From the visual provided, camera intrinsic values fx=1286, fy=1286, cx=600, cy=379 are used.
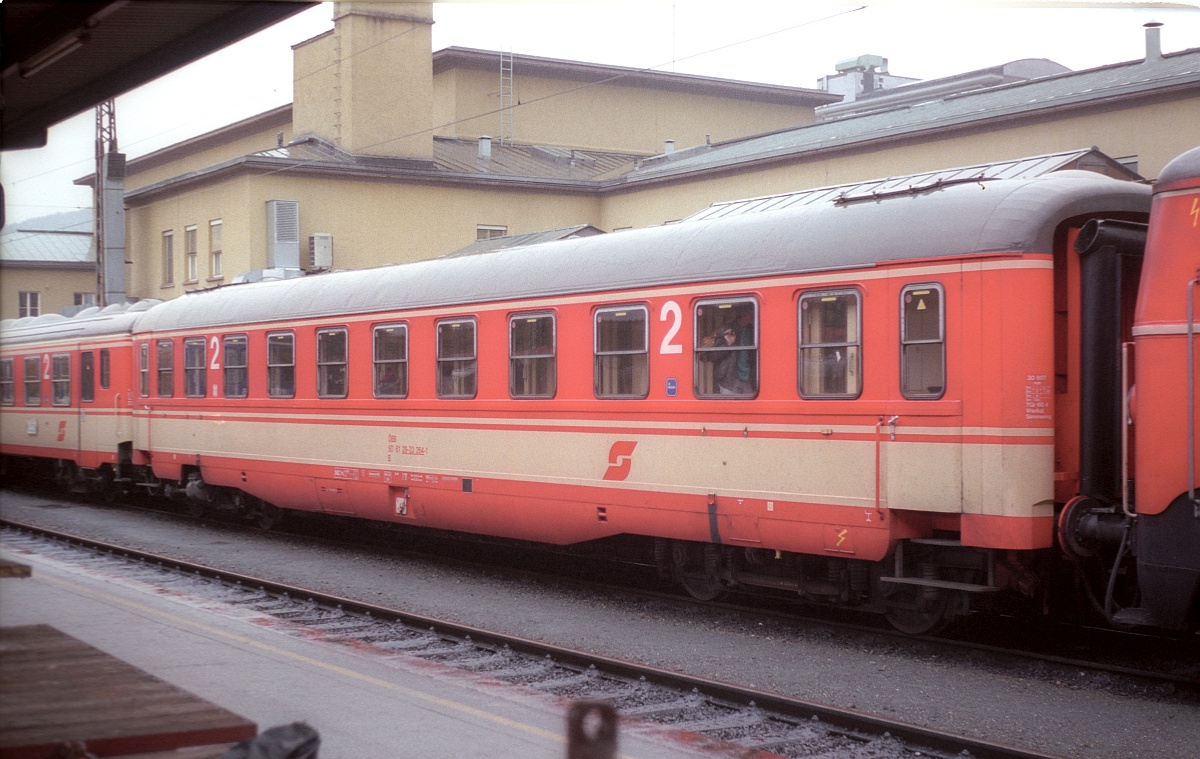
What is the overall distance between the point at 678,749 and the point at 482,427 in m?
6.79

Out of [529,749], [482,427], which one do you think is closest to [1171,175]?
[529,749]

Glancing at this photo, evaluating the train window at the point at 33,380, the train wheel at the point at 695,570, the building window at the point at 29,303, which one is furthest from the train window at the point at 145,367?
the building window at the point at 29,303

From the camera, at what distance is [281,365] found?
16984 mm

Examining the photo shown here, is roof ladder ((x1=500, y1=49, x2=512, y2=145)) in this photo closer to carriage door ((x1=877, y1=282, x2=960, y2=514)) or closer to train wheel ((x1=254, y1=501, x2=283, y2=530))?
train wheel ((x1=254, y1=501, x2=283, y2=530))

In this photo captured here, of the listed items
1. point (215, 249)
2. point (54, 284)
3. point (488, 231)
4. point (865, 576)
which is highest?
point (488, 231)

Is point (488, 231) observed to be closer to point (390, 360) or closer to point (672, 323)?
point (390, 360)

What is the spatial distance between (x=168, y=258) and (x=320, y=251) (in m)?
7.45

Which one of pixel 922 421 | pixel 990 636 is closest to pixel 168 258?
pixel 990 636

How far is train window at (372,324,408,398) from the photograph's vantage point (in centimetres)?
1478

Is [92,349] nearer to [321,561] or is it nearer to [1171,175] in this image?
[321,561]

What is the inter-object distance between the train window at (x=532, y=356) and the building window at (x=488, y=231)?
76.3 feet

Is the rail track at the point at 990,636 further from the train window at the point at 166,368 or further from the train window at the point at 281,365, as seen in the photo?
the train window at the point at 166,368

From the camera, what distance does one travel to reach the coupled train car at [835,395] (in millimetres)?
8977

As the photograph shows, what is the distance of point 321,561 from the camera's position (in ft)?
50.7
